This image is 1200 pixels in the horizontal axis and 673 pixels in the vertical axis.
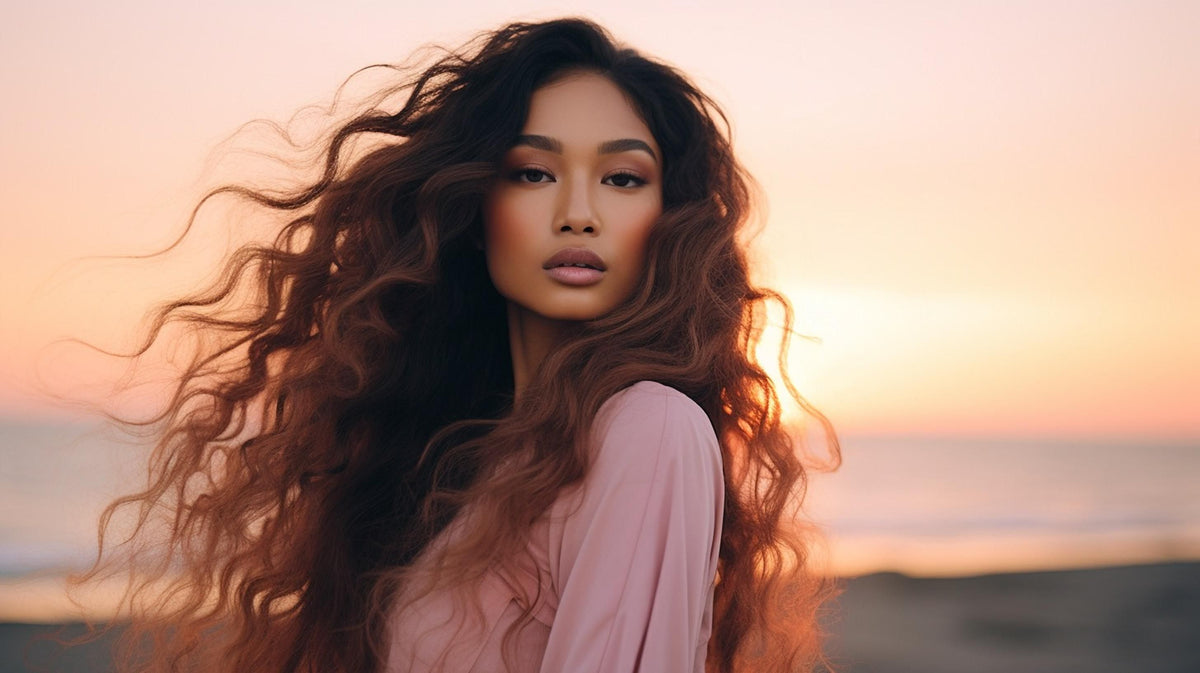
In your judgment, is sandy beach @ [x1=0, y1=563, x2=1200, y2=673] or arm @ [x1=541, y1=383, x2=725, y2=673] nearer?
arm @ [x1=541, y1=383, x2=725, y2=673]

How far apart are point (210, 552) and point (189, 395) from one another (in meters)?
0.44

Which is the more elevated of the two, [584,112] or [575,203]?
[584,112]

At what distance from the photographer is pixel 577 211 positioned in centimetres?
256

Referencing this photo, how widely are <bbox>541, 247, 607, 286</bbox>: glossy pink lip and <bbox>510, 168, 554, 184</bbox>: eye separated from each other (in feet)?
0.61

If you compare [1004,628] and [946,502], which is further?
[946,502]

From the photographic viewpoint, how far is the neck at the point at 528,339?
2777 millimetres

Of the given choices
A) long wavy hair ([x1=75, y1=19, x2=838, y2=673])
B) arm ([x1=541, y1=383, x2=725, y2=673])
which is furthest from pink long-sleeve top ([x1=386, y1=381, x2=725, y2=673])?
long wavy hair ([x1=75, y1=19, x2=838, y2=673])

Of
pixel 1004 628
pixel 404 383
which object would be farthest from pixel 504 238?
pixel 1004 628

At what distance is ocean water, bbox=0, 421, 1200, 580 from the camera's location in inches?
535

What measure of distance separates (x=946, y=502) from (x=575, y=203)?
16.9 meters

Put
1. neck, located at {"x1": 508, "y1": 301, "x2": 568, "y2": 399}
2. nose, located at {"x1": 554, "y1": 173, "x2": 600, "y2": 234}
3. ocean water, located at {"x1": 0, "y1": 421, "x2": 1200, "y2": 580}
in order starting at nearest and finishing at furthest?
nose, located at {"x1": 554, "y1": 173, "x2": 600, "y2": 234}
neck, located at {"x1": 508, "y1": 301, "x2": 568, "y2": 399}
ocean water, located at {"x1": 0, "y1": 421, "x2": 1200, "y2": 580}

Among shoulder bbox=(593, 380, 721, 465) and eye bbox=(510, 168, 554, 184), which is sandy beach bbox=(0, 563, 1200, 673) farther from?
shoulder bbox=(593, 380, 721, 465)

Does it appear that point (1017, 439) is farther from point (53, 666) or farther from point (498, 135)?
point (498, 135)

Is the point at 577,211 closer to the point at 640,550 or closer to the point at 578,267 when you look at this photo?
the point at 578,267
